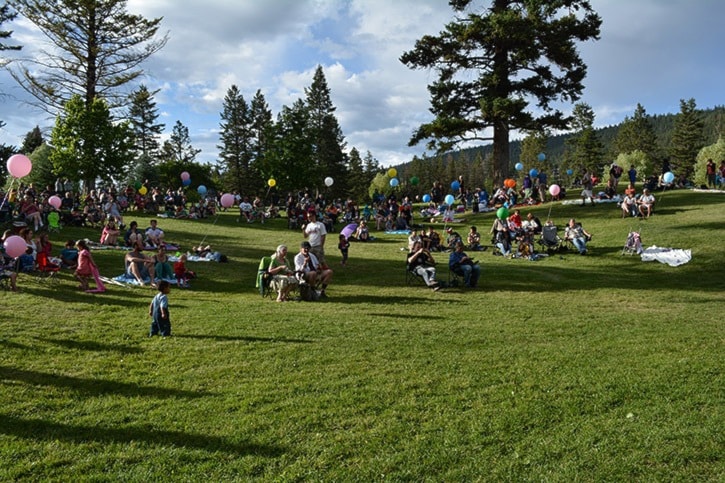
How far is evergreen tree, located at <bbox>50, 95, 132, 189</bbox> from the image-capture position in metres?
25.5

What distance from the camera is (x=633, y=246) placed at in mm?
16844

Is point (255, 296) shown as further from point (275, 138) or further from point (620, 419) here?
point (275, 138)

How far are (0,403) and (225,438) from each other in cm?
266

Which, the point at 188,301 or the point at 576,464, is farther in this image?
the point at 188,301

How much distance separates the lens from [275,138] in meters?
48.2

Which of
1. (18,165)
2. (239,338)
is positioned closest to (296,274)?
(239,338)

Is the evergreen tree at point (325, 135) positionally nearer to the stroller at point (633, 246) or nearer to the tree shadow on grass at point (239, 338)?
the stroller at point (633, 246)

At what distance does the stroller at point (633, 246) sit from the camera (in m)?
16.8

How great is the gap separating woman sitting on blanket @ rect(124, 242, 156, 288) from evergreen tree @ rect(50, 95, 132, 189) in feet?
53.5

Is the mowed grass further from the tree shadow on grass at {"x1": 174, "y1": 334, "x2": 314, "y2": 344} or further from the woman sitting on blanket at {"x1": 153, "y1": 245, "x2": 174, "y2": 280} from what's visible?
the woman sitting on blanket at {"x1": 153, "y1": 245, "x2": 174, "y2": 280}

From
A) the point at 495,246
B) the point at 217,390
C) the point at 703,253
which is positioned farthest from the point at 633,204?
the point at 217,390

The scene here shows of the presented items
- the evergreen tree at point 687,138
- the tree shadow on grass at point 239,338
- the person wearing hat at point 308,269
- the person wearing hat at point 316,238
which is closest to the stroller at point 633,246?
the person wearing hat at point 316,238

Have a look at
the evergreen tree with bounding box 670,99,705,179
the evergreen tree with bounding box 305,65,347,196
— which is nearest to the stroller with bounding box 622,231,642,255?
the evergreen tree with bounding box 305,65,347,196

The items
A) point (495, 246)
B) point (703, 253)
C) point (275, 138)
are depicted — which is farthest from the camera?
point (275, 138)
